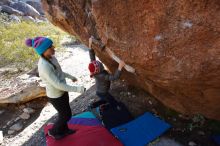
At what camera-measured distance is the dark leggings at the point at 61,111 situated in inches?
200

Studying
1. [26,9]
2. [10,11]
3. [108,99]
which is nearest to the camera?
[108,99]

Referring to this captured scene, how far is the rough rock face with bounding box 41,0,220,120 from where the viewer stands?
3703 mm

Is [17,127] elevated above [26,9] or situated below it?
below

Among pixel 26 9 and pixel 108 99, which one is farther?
pixel 26 9

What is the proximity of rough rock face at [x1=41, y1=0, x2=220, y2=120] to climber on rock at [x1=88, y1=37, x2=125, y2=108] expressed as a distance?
1.09 feet

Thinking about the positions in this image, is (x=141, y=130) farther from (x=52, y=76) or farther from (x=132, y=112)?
(x=52, y=76)

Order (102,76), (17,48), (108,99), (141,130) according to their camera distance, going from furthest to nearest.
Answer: (17,48) < (108,99) < (141,130) < (102,76)

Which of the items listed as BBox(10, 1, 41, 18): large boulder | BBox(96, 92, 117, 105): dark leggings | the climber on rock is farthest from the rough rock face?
BBox(10, 1, 41, 18): large boulder

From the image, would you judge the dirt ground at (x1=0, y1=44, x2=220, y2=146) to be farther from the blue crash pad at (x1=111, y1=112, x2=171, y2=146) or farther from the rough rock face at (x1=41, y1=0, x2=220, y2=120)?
the rough rock face at (x1=41, y1=0, x2=220, y2=120)

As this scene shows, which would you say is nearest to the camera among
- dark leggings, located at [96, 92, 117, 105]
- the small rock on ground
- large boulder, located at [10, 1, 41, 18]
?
dark leggings, located at [96, 92, 117, 105]

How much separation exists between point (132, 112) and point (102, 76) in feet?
4.06

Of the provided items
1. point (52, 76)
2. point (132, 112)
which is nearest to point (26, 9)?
point (132, 112)

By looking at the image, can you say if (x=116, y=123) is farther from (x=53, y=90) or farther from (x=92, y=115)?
(x=53, y=90)

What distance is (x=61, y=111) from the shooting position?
203 inches
